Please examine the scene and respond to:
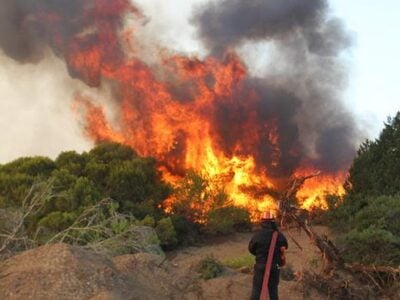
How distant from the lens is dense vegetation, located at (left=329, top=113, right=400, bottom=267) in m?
16.6

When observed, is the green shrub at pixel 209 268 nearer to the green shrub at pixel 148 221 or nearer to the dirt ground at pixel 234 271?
the dirt ground at pixel 234 271

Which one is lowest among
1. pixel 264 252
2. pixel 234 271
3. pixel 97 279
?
pixel 97 279

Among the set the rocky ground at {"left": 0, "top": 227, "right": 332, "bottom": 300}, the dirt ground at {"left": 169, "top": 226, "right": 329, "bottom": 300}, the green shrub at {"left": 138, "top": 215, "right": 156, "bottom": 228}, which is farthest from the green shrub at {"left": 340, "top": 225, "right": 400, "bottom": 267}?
the green shrub at {"left": 138, "top": 215, "right": 156, "bottom": 228}

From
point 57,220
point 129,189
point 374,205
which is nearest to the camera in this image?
point 57,220

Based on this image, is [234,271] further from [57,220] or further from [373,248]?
[57,220]

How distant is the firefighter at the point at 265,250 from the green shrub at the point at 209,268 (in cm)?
513

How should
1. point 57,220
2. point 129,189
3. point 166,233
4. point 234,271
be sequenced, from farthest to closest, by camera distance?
point 129,189 < point 166,233 < point 57,220 < point 234,271

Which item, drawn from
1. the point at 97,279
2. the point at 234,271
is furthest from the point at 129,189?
the point at 97,279

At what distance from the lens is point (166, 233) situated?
24266 millimetres

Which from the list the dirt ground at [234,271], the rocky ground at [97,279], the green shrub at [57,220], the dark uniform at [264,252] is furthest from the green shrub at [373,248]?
the green shrub at [57,220]

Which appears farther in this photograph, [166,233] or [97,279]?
[166,233]

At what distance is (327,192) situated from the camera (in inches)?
1187

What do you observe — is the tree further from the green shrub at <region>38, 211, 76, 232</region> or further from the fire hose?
the fire hose

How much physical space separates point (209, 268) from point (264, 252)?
5.88 metres
